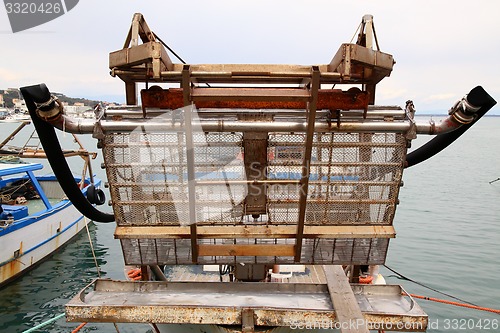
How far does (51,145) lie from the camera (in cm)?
377

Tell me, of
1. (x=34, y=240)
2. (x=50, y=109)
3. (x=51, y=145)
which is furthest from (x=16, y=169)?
(x=50, y=109)

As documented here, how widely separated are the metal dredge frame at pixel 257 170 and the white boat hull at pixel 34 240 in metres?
8.94

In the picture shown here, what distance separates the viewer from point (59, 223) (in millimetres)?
15367

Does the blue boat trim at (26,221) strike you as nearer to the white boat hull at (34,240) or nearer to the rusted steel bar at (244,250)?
the white boat hull at (34,240)

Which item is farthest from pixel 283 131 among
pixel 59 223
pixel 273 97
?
pixel 59 223

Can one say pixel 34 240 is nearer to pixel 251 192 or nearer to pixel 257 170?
pixel 251 192

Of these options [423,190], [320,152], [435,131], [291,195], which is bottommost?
[423,190]

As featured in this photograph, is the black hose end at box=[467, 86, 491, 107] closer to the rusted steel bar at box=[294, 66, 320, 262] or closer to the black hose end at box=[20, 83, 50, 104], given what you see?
the rusted steel bar at box=[294, 66, 320, 262]

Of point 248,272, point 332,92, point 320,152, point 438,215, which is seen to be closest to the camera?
point 332,92

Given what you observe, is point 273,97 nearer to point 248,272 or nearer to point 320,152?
point 320,152

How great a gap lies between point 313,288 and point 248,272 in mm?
1215

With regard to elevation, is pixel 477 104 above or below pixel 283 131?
above

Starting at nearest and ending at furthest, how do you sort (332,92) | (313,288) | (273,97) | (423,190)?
(273,97) < (332,92) < (313,288) < (423,190)

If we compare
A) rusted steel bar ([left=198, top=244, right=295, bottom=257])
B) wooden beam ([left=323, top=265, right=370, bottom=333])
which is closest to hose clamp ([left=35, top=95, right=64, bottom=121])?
rusted steel bar ([left=198, top=244, right=295, bottom=257])
